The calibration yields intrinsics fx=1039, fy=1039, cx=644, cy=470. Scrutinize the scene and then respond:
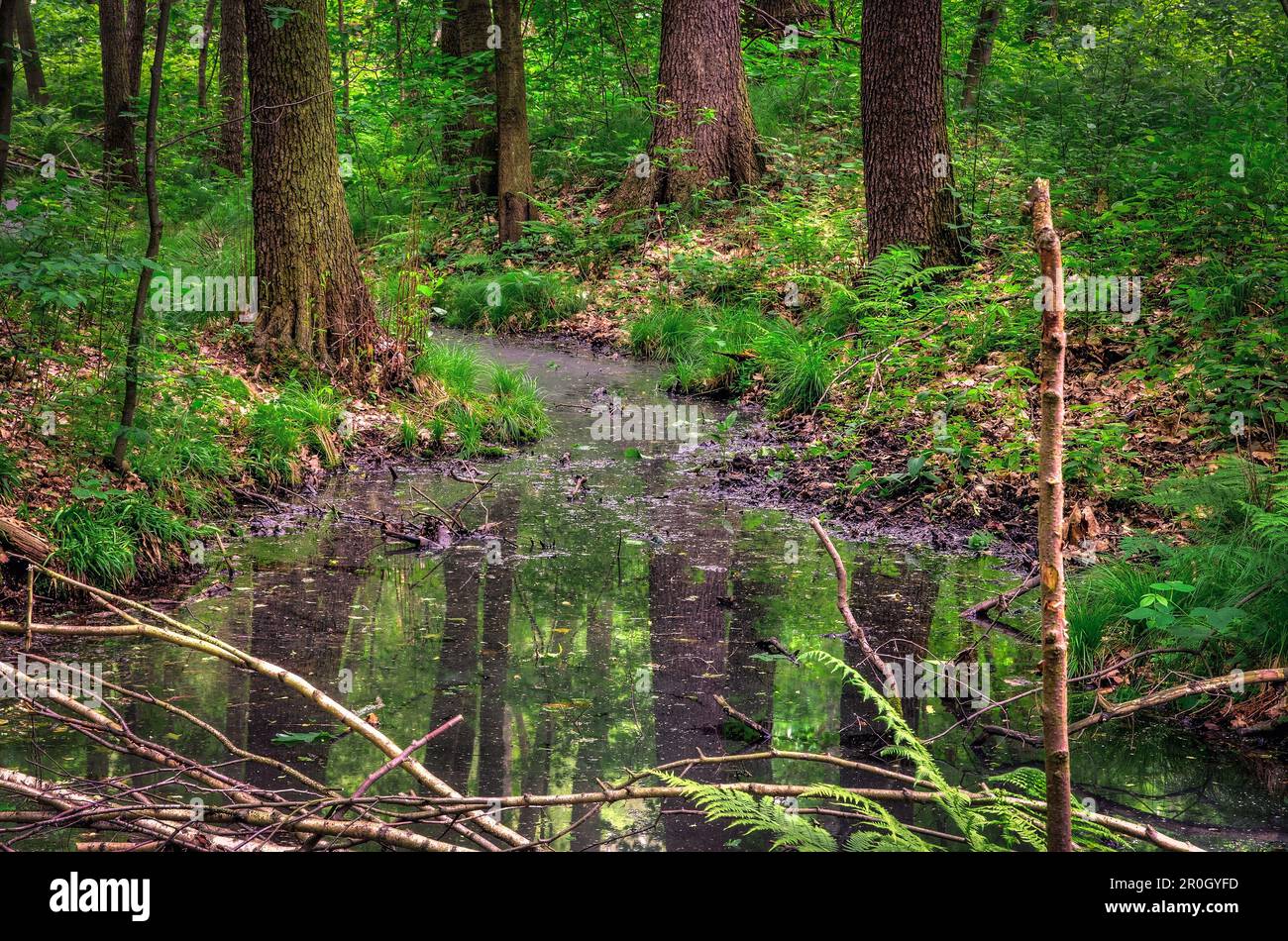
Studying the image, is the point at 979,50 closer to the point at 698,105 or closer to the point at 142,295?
the point at 698,105

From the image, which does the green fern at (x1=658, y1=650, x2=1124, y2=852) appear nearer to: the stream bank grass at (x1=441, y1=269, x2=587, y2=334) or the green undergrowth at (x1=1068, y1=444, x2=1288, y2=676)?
the green undergrowth at (x1=1068, y1=444, x2=1288, y2=676)

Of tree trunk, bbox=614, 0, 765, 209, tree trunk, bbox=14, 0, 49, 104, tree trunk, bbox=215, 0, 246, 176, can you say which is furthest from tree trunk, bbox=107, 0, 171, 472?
tree trunk, bbox=14, 0, 49, 104

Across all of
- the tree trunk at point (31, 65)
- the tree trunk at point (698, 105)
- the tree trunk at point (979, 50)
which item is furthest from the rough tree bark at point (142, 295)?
the tree trunk at point (31, 65)

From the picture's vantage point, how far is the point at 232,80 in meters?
18.2

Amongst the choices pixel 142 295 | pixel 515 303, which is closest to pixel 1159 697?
pixel 142 295

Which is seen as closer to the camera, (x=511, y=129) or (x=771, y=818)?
(x=771, y=818)

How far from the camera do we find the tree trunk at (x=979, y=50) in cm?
1365

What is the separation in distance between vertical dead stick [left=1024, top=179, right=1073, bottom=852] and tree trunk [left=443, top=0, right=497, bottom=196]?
1501 centimetres

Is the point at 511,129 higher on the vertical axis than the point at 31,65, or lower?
lower

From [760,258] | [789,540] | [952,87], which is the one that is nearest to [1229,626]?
[789,540]

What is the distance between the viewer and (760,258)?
41.7 feet

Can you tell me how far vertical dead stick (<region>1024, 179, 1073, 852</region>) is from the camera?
1688 millimetres

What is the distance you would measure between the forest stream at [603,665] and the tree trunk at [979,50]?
9.30 m

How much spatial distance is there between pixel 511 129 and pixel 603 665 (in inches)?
458
